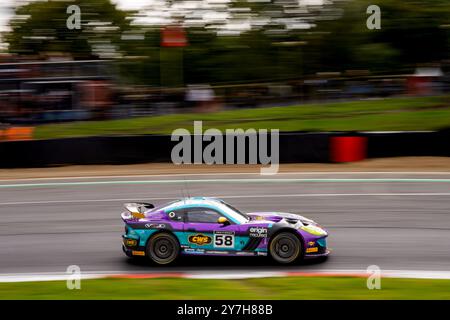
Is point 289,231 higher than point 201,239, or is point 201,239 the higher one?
point 289,231

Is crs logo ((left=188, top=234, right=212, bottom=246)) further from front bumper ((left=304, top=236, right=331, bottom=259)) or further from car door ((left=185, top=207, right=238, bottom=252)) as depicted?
front bumper ((left=304, top=236, right=331, bottom=259))

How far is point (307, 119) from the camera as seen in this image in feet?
76.0

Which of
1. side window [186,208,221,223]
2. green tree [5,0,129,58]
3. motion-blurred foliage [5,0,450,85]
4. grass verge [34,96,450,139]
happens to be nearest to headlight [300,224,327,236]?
side window [186,208,221,223]

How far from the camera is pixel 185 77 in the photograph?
36.4 m

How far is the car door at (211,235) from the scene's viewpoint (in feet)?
31.3

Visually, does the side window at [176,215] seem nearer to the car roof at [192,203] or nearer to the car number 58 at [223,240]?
the car roof at [192,203]

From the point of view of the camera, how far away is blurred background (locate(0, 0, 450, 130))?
22.5 m

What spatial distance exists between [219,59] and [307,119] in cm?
1371

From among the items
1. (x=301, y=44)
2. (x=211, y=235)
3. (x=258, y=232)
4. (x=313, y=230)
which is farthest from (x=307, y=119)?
(x=211, y=235)

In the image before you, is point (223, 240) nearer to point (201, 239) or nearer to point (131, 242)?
point (201, 239)

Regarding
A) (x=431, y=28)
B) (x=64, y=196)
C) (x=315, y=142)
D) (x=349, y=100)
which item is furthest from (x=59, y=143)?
(x=431, y=28)

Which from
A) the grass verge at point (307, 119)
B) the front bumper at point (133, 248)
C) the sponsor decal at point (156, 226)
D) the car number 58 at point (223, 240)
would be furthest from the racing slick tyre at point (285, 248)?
the grass verge at point (307, 119)
